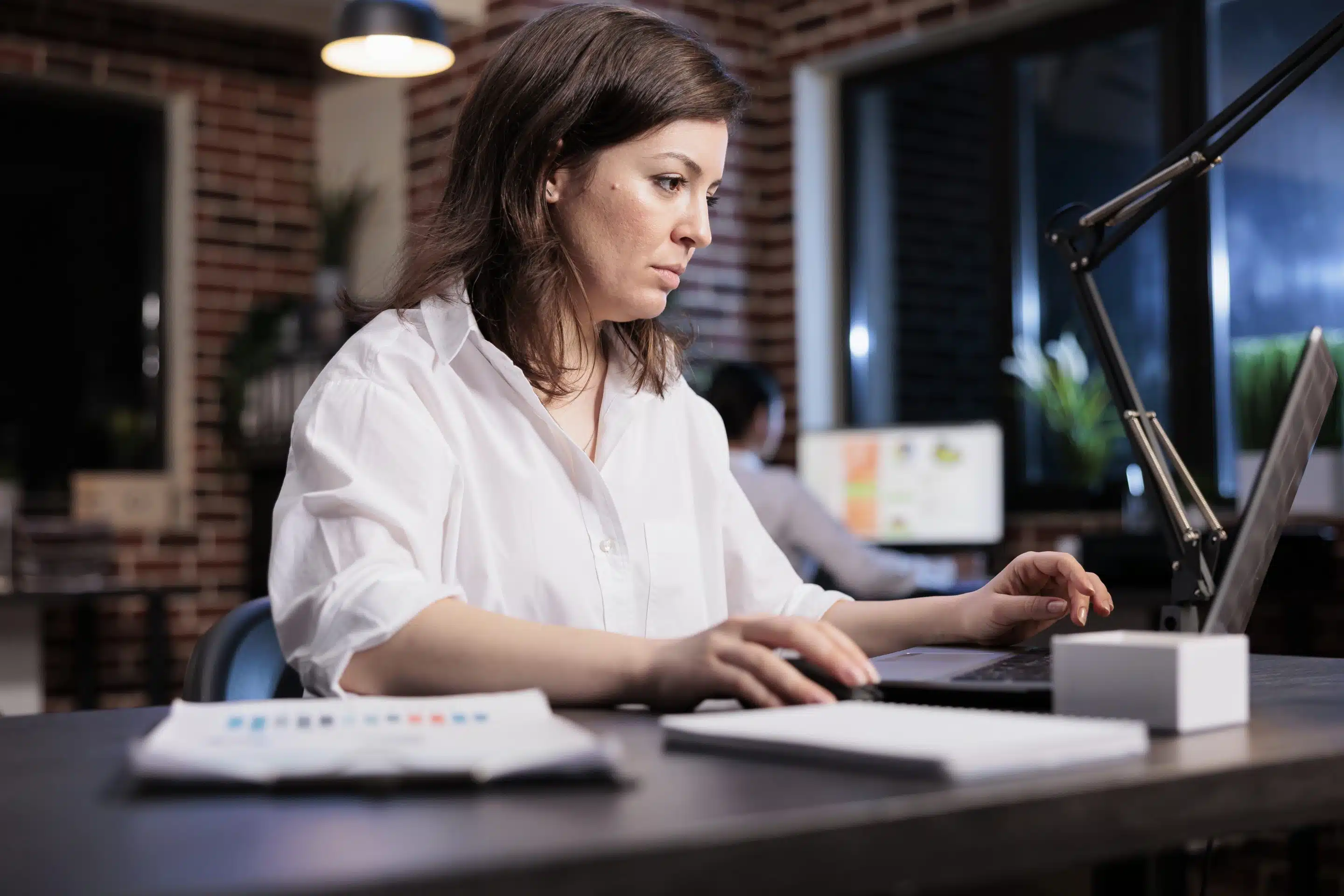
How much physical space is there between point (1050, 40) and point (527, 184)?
10.6 ft

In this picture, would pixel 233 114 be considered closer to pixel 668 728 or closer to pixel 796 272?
pixel 796 272

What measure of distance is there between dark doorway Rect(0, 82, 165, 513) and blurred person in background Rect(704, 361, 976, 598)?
90.3 inches

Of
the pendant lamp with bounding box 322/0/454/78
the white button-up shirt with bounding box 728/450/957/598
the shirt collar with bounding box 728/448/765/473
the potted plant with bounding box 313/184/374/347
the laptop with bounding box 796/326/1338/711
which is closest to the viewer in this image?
the laptop with bounding box 796/326/1338/711

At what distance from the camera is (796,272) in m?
4.73

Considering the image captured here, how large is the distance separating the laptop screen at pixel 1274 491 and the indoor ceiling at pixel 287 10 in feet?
11.7

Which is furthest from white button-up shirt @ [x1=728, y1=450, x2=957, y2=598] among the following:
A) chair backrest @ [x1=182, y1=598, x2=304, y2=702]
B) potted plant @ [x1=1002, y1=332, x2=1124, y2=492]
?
chair backrest @ [x1=182, y1=598, x2=304, y2=702]

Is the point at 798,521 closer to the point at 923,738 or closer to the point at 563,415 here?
the point at 563,415

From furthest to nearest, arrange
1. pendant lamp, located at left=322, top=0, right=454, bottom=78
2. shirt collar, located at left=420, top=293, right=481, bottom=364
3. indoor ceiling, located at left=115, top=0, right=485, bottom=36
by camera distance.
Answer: indoor ceiling, located at left=115, top=0, right=485, bottom=36
pendant lamp, located at left=322, top=0, right=454, bottom=78
shirt collar, located at left=420, top=293, right=481, bottom=364

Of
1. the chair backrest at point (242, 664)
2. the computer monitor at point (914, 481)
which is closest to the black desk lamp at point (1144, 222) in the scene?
the chair backrest at point (242, 664)

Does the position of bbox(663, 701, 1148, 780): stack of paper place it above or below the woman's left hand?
below

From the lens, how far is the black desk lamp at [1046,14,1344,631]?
1064 millimetres

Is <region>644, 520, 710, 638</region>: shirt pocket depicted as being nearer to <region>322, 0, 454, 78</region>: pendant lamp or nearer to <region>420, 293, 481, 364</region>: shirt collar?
<region>420, 293, 481, 364</region>: shirt collar

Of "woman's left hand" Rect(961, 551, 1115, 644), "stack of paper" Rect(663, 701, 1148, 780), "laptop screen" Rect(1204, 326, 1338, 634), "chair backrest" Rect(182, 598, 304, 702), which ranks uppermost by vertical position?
"laptop screen" Rect(1204, 326, 1338, 634)

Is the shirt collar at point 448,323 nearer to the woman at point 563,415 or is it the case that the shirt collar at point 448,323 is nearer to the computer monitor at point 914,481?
the woman at point 563,415
